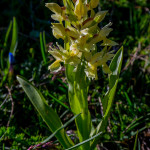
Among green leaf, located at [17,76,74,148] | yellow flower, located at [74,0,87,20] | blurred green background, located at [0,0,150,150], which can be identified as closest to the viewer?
yellow flower, located at [74,0,87,20]

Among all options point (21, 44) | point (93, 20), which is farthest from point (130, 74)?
point (21, 44)

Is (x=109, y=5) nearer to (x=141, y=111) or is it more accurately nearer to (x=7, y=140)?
(x=141, y=111)

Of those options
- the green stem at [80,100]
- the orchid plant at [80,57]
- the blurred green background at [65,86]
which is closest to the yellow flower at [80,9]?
the orchid plant at [80,57]

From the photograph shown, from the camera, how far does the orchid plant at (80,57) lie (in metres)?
0.97

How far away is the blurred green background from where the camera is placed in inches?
53.3

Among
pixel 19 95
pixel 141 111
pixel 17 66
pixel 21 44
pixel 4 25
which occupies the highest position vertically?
pixel 4 25

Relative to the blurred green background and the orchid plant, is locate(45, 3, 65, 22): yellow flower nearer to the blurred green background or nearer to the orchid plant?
the orchid plant

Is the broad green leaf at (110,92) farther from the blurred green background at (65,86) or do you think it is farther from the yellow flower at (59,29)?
the yellow flower at (59,29)

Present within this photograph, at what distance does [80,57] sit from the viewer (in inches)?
40.9

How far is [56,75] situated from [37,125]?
42 cm

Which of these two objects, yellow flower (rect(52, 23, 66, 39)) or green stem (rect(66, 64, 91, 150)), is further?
green stem (rect(66, 64, 91, 150))

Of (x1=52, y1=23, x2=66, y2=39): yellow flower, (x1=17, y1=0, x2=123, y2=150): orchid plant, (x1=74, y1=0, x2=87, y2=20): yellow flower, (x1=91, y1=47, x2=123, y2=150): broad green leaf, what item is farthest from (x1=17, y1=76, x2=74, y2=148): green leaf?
(x1=74, y1=0, x2=87, y2=20): yellow flower

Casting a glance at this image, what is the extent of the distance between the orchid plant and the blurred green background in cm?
17

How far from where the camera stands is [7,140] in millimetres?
1327
